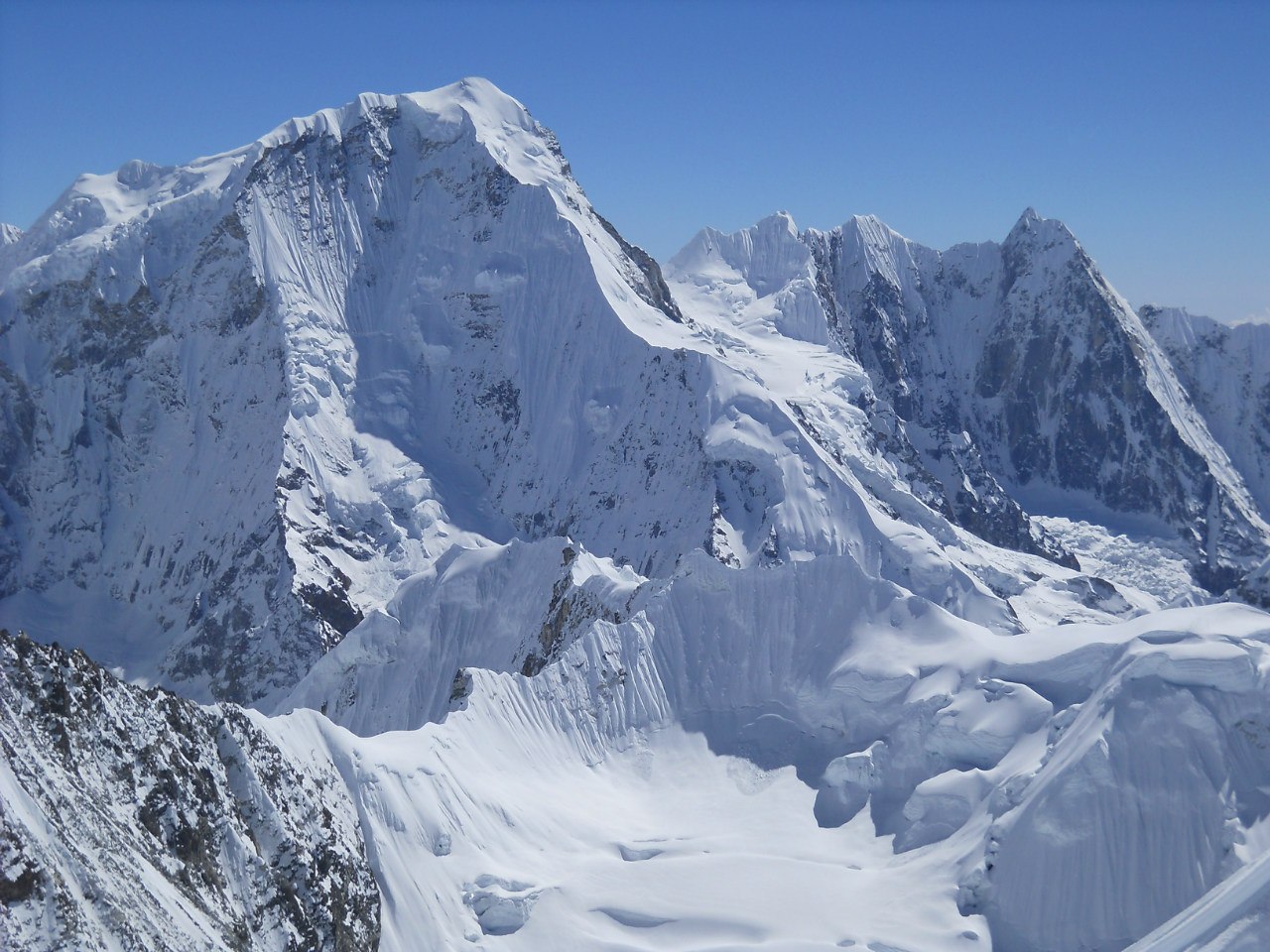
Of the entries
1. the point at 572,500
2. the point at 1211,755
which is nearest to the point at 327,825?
the point at 1211,755

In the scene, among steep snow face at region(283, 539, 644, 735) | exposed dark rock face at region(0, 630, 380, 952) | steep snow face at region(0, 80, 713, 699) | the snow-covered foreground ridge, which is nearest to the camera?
exposed dark rock face at region(0, 630, 380, 952)

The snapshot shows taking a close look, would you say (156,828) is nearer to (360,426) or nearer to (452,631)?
(452,631)

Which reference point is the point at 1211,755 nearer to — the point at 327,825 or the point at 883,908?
the point at 883,908

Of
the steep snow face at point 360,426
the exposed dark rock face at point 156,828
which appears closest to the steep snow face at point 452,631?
the steep snow face at point 360,426

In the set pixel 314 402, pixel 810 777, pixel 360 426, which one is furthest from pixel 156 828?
pixel 360 426

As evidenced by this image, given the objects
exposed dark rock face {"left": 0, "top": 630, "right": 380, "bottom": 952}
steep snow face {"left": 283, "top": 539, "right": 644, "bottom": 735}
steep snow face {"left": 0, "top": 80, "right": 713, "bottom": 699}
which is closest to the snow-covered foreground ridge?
exposed dark rock face {"left": 0, "top": 630, "right": 380, "bottom": 952}

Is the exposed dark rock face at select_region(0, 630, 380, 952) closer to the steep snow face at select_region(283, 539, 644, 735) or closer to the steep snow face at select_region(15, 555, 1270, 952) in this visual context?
the steep snow face at select_region(15, 555, 1270, 952)

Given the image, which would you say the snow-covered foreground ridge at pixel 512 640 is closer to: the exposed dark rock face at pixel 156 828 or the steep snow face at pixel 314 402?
the exposed dark rock face at pixel 156 828
